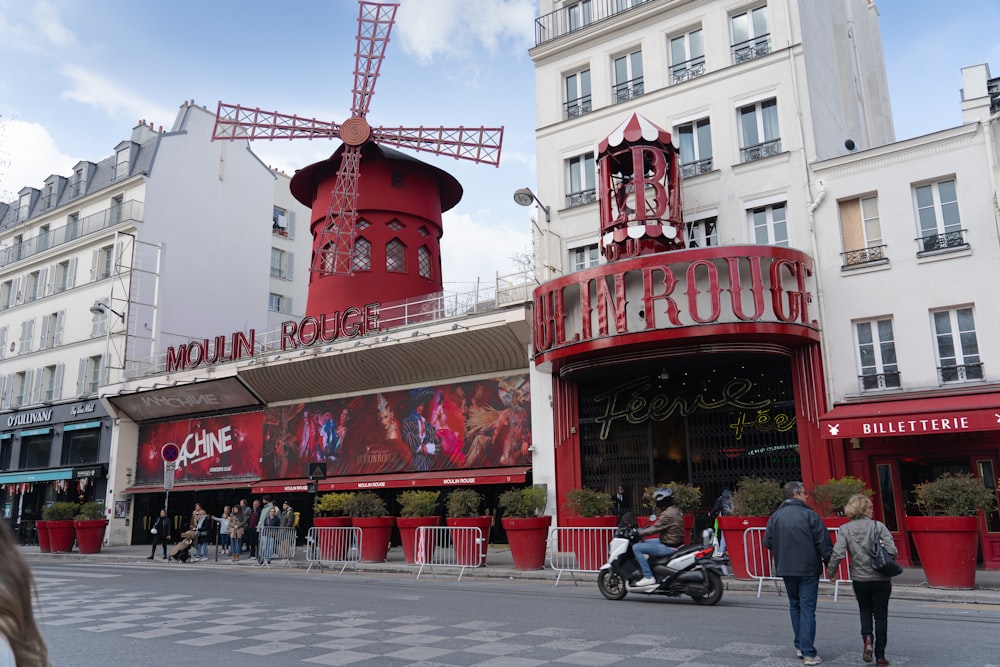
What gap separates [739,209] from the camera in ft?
50.9

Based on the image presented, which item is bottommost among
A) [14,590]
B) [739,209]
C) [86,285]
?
[14,590]

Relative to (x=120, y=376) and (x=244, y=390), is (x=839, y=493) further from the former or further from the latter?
(x=120, y=376)

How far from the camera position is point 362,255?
24.2 metres

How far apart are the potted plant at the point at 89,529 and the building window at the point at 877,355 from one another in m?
19.3

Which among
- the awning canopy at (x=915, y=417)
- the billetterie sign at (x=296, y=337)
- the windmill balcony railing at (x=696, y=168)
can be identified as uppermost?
the windmill balcony railing at (x=696, y=168)

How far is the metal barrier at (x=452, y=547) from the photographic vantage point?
13.6 metres

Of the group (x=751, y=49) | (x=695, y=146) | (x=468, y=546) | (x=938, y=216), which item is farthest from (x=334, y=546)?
(x=751, y=49)

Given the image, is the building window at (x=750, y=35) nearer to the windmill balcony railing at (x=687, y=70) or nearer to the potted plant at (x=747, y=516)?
the windmill balcony railing at (x=687, y=70)

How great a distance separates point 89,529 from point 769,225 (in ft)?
61.7

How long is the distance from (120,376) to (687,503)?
20430mm

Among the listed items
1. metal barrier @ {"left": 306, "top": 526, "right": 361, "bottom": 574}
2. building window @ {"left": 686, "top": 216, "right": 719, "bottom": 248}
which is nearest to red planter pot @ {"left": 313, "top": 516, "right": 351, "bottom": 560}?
metal barrier @ {"left": 306, "top": 526, "right": 361, "bottom": 574}

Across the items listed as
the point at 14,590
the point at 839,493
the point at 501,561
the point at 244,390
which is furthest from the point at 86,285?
the point at 14,590

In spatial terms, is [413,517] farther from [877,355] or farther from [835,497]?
[877,355]

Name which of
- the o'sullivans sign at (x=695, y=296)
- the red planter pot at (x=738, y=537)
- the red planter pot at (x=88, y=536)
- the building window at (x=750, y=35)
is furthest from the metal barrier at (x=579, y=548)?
the red planter pot at (x=88, y=536)
